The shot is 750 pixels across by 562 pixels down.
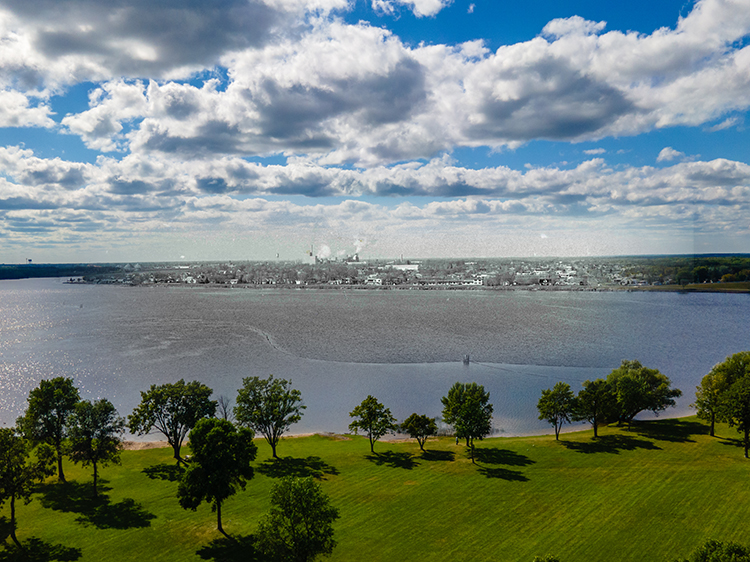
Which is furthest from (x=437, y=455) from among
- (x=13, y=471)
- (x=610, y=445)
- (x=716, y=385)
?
(x=13, y=471)

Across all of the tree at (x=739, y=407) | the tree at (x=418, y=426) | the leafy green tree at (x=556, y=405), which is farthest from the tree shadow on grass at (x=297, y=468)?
the tree at (x=739, y=407)

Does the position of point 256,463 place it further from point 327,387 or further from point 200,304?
point 200,304

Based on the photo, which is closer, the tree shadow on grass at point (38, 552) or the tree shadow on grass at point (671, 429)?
the tree shadow on grass at point (38, 552)

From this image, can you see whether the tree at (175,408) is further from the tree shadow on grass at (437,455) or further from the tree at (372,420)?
the tree shadow on grass at (437,455)

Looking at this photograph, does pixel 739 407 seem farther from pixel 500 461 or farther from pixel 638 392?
pixel 500 461

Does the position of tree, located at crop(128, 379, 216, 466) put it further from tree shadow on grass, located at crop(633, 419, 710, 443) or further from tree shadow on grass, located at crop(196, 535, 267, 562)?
tree shadow on grass, located at crop(633, 419, 710, 443)
